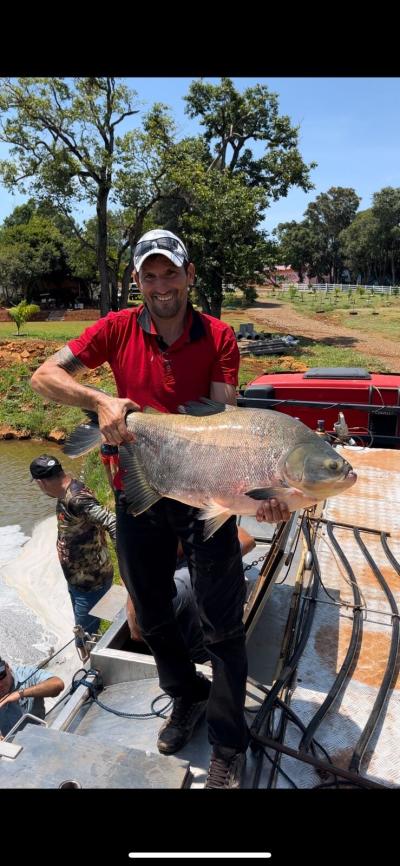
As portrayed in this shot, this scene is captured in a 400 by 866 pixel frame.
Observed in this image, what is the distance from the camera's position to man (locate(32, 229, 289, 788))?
2422 mm

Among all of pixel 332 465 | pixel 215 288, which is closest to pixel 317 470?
pixel 332 465

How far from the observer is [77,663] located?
21.2 ft

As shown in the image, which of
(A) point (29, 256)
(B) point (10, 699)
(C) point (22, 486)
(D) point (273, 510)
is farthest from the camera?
(A) point (29, 256)

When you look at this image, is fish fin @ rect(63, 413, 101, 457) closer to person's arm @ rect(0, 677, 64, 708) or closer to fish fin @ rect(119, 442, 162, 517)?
fish fin @ rect(119, 442, 162, 517)

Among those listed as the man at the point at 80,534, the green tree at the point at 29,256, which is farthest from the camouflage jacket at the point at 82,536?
the green tree at the point at 29,256

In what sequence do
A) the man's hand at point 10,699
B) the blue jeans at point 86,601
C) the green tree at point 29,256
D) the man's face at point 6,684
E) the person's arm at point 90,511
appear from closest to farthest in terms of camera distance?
the man's hand at point 10,699, the man's face at point 6,684, the person's arm at point 90,511, the blue jeans at point 86,601, the green tree at point 29,256

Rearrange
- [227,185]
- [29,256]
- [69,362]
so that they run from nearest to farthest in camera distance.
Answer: [69,362]
[227,185]
[29,256]

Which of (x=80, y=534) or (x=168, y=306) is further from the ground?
(x=168, y=306)

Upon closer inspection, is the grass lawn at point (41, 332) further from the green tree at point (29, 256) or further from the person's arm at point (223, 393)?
the person's arm at point (223, 393)

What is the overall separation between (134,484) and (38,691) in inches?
95.3

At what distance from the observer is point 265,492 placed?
2.23 m

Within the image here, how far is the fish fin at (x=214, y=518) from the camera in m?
2.27

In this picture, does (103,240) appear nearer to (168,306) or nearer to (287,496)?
(168,306)

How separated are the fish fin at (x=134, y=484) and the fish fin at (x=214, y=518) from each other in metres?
0.24
